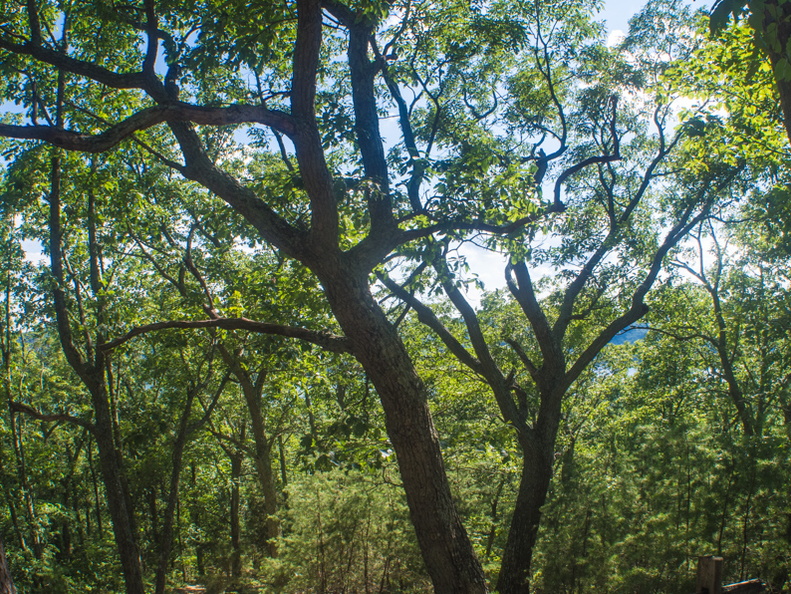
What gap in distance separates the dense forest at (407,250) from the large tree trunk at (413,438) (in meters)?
0.02

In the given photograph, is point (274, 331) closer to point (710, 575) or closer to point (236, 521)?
point (710, 575)

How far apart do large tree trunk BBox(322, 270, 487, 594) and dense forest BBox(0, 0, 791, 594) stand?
0.02 m

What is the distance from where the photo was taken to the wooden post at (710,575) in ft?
15.0

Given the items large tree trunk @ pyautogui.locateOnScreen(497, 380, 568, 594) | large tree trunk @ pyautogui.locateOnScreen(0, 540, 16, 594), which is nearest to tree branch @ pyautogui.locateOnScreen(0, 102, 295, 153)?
large tree trunk @ pyautogui.locateOnScreen(0, 540, 16, 594)

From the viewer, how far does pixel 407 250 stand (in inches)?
199

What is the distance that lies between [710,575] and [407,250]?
3.78m

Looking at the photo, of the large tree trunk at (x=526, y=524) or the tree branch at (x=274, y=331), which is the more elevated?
the tree branch at (x=274, y=331)

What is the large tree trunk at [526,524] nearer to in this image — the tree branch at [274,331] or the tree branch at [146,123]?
the tree branch at [274,331]

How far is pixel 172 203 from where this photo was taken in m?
13.0

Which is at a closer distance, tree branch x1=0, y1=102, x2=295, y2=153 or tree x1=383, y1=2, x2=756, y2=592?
tree branch x1=0, y1=102, x2=295, y2=153

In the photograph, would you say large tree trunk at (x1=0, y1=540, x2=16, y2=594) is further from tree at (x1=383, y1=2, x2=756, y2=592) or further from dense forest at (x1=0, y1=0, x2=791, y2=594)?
tree at (x1=383, y1=2, x2=756, y2=592)

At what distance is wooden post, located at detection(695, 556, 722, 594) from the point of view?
457 cm

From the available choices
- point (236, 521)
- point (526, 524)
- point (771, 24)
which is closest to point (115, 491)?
point (526, 524)

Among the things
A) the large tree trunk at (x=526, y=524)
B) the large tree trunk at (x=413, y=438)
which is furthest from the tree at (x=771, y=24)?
the large tree trunk at (x=526, y=524)
